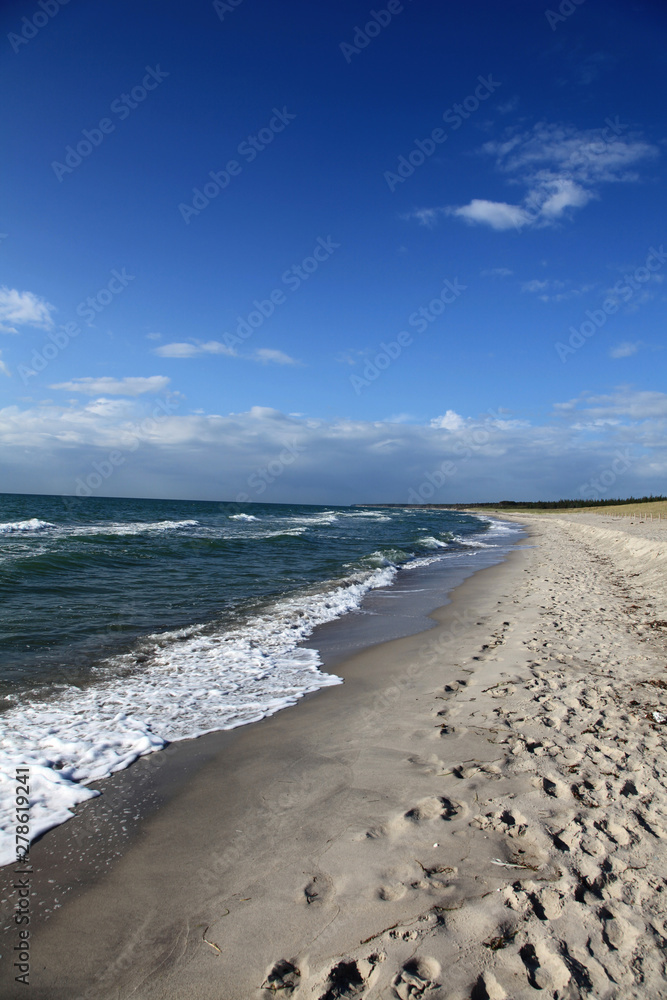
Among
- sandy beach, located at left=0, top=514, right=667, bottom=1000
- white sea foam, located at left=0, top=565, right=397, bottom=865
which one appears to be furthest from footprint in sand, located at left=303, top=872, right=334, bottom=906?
white sea foam, located at left=0, top=565, right=397, bottom=865

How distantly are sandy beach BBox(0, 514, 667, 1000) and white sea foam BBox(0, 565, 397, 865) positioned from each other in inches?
12.9

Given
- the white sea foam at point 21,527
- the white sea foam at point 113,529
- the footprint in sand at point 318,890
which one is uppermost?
the white sea foam at point 21,527

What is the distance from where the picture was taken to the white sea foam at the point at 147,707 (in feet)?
14.2

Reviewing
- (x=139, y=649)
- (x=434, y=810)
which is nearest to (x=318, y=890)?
(x=434, y=810)

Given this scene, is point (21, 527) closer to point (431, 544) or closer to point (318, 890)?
point (431, 544)

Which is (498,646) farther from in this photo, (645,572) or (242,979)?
(645,572)

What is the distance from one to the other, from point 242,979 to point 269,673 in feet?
16.3

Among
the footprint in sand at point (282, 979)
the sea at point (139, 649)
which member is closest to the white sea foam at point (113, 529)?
the sea at point (139, 649)

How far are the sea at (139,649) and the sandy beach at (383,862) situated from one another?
21.6 inches

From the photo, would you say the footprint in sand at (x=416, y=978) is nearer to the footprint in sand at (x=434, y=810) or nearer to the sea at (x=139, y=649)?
the footprint in sand at (x=434, y=810)

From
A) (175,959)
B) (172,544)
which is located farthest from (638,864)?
(172,544)

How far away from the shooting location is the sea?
4875 mm

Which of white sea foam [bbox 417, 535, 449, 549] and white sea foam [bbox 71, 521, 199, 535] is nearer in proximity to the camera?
white sea foam [bbox 71, 521, 199, 535]

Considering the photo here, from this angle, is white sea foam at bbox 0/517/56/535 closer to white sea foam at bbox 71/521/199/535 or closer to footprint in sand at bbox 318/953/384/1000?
white sea foam at bbox 71/521/199/535
